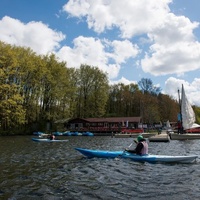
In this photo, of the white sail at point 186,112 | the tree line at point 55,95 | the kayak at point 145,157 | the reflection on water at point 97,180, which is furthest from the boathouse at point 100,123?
the reflection on water at point 97,180

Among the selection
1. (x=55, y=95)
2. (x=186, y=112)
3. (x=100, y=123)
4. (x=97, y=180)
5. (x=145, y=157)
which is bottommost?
(x=97, y=180)

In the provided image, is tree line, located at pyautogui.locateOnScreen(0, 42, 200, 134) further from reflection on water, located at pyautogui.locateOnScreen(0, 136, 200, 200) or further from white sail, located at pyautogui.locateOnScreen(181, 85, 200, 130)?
reflection on water, located at pyautogui.locateOnScreen(0, 136, 200, 200)

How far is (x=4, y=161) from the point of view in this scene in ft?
64.4

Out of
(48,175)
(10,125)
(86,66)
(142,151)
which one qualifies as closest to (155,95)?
(86,66)

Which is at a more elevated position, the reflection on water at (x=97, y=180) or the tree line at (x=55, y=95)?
the tree line at (x=55, y=95)

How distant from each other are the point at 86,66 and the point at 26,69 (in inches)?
867

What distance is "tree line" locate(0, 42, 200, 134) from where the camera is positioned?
51.8 m

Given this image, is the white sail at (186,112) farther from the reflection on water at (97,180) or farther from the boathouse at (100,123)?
the reflection on water at (97,180)

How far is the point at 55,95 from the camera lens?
206 ft

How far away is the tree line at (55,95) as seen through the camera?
170 ft

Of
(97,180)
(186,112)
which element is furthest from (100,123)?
(97,180)

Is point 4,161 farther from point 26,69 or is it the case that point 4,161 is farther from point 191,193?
point 26,69

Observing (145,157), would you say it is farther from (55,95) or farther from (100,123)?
(100,123)

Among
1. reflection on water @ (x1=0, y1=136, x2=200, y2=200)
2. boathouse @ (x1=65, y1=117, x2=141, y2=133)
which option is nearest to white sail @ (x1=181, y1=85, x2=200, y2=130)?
boathouse @ (x1=65, y1=117, x2=141, y2=133)
